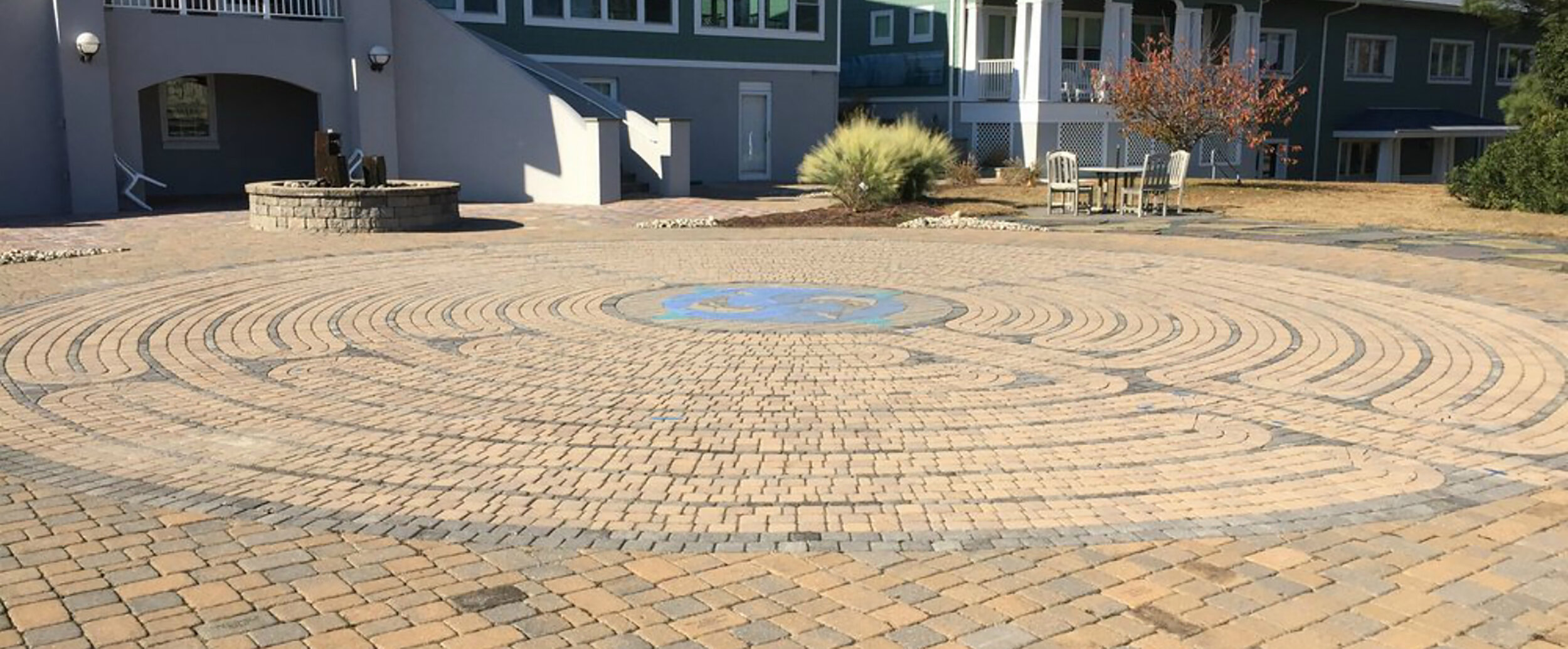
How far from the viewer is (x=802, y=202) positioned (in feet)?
77.5

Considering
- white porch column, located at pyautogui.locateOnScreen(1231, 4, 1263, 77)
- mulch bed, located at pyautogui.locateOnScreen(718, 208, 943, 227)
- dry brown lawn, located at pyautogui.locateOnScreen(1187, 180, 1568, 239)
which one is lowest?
mulch bed, located at pyautogui.locateOnScreen(718, 208, 943, 227)

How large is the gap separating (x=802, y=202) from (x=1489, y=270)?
12.6 meters

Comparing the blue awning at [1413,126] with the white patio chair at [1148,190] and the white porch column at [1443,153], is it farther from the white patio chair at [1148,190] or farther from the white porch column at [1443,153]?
the white patio chair at [1148,190]

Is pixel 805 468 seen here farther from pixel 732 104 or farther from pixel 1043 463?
pixel 732 104

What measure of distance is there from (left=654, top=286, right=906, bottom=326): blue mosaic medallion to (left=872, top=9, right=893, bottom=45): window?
26371mm

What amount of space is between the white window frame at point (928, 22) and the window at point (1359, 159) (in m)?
14.5

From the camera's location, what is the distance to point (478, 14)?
27297mm

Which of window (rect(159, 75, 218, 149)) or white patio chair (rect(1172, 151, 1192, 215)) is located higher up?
window (rect(159, 75, 218, 149))

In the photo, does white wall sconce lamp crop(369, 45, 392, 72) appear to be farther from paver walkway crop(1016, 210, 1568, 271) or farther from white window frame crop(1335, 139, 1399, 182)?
white window frame crop(1335, 139, 1399, 182)

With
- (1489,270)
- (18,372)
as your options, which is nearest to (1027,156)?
(1489,270)

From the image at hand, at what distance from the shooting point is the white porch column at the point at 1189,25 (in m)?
35.9

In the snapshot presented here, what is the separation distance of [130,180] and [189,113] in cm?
348

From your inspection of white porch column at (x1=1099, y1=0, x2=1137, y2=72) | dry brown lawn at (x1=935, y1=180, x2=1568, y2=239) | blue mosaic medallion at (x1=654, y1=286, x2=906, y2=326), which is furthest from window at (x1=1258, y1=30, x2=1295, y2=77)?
blue mosaic medallion at (x1=654, y1=286, x2=906, y2=326)

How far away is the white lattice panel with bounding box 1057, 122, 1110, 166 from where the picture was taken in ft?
113
